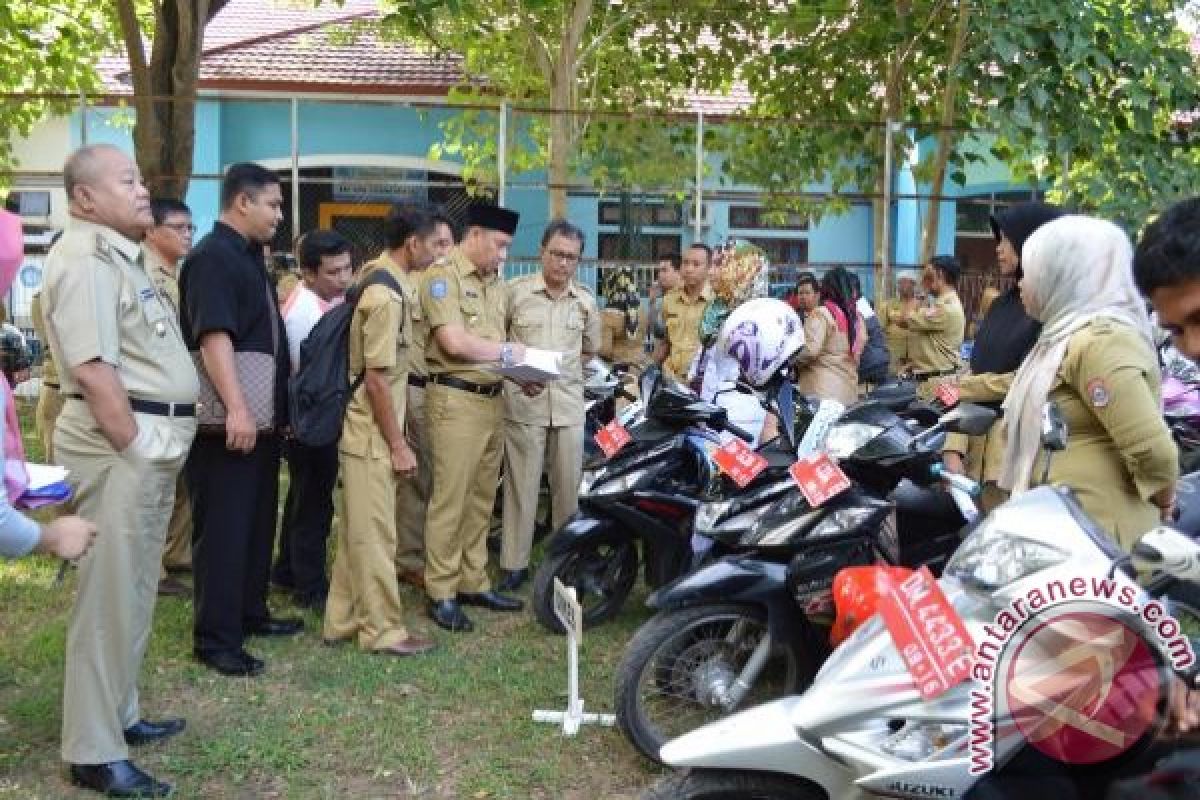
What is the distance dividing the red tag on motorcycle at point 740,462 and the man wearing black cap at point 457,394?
54.5 inches

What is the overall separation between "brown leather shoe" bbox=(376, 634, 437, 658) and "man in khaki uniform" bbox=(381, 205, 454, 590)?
0.76 metres

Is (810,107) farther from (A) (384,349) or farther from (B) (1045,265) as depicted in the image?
(B) (1045,265)

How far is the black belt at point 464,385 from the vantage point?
5.51 m

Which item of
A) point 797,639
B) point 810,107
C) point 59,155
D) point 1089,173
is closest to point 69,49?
point 59,155

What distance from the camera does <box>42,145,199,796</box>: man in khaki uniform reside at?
3.55 meters

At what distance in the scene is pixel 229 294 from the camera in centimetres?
449

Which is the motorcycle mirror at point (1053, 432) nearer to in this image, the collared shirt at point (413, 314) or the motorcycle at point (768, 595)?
the motorcycle at point (768, 595)

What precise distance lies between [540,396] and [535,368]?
2.31 ft

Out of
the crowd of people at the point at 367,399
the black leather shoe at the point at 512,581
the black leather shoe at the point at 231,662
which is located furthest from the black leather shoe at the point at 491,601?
the black leather shoe at the point at 231,662

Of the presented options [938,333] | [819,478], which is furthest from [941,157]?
[819,478]

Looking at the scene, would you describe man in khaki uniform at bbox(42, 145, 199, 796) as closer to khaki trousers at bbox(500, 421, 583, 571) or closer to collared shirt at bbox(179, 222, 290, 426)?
collared shirt at bbox(179, 222, 290, 426)

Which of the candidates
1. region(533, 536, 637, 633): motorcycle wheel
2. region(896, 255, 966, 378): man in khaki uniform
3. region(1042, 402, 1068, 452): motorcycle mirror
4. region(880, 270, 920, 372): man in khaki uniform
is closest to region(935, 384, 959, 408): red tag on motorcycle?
region(533, 536, 637, 633): motorcycle wheel

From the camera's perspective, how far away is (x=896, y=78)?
11297mm

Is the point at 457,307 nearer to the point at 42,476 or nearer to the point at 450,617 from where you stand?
the point at 450,617
